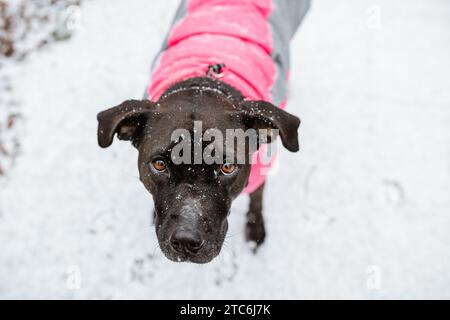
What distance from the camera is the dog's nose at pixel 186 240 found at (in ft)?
7.36

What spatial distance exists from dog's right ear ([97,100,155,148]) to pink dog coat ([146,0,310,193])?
20.3 inches

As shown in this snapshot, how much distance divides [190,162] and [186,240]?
44 centimetres

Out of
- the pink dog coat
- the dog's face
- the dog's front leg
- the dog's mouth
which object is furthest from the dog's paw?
the dog's mouth

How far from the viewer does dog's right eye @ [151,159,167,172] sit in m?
2.42

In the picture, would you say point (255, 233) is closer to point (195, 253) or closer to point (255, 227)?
point (255, 227)

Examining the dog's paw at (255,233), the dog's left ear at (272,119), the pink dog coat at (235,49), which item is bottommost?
the dog's paw at (255,233)

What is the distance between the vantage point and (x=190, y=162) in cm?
233

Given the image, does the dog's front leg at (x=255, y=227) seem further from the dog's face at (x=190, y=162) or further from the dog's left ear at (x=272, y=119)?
the dog's left ear at (x=272, y=119)

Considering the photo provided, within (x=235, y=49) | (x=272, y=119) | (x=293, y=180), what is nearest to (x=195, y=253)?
(x=272, y=119)

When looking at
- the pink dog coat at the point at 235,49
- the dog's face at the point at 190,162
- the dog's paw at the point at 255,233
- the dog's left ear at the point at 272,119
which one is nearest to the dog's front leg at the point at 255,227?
the dog's paw at the point at 255,233

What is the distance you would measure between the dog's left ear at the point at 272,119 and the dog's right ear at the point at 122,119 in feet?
2.07

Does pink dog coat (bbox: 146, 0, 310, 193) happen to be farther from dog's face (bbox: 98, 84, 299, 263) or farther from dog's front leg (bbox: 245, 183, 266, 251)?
dog's front leg (bbox: 245, 183, 266, 251)

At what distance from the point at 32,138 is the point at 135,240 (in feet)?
5.37

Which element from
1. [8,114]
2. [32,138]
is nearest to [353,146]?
[32,138]
